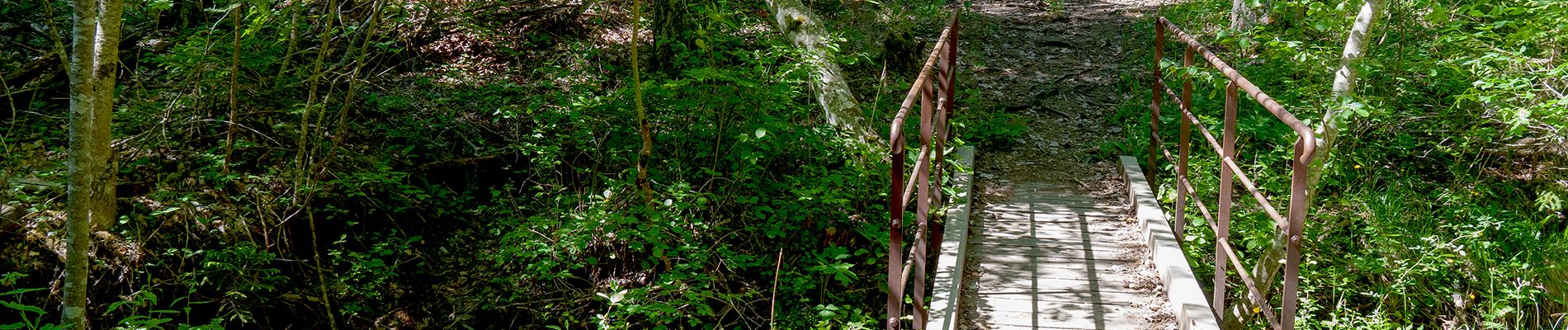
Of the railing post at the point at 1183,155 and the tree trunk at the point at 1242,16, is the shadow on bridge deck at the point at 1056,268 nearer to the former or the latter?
the railing post at the point at 1183,155

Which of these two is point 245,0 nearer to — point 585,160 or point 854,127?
point 585,160

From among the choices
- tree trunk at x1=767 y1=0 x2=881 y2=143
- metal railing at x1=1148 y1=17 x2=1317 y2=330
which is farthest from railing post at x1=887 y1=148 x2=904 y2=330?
tree trunk at x1=767 y1=0 x2=881 y2=143

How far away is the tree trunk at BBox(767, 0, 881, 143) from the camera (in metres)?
6.14

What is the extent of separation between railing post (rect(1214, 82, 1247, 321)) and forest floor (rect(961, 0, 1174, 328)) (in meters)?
0.33

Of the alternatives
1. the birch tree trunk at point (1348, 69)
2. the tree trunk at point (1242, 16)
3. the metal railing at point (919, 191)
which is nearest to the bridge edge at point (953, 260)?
the metal railing at point (919, 191)

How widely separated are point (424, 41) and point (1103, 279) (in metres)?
6.32

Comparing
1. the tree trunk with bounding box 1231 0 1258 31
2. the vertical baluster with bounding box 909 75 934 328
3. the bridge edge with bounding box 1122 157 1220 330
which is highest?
the vertical baluster with bounding box 909 75 934 328

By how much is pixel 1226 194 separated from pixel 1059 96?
481cm

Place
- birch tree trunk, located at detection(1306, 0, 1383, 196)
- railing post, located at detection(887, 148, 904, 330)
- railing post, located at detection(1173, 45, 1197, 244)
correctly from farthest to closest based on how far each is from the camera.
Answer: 1. railing post, located at detection(1173, 45, 1197, 244)
2. birch tree trunk, located at detection(1306, 0, 1383, 196)
3. railing post, located at detection(887, 148, 904, 330)

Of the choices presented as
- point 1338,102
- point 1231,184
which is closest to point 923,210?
point 1231,184

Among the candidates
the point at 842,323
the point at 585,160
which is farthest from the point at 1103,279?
the point at 585,160

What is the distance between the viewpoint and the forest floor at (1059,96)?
5371 mm

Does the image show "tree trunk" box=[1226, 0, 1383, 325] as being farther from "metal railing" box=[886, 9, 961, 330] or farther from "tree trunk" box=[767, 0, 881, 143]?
"tree trunk" box=[767, 0, 881, 143]

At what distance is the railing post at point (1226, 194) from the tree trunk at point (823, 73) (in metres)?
2.30
